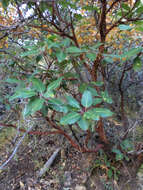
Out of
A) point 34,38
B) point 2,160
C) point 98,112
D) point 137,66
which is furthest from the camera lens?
point 2,160

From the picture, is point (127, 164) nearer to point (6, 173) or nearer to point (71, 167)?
point (71, 167)

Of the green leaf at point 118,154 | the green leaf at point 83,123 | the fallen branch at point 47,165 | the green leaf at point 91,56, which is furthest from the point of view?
the fallen branch at point 47,165

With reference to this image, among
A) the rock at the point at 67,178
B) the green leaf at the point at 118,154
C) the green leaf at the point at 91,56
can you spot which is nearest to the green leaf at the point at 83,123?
A: the green leaf at the point at 91,56

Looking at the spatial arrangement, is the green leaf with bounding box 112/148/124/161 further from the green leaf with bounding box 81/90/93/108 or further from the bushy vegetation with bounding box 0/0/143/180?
the green leaf with bounding box 81/90/93/108

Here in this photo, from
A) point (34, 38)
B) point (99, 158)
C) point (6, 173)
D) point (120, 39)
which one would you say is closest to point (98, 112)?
point (99, 158)

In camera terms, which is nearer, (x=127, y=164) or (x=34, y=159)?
(x=127, y=164)

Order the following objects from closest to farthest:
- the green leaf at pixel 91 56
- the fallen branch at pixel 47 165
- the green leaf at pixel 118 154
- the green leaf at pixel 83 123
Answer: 1. the green leaf at pixel 83 123
2. the green leaf at pixel 91 56
3. the green leaf at pixel 118 154
4. the fallen branch at pixel 47 165

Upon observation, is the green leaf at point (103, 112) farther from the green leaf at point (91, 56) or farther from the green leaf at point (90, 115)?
the green leaf at point (91, 56)

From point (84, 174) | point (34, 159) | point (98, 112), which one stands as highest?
point (98, 112)

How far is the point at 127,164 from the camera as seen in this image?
126 cm

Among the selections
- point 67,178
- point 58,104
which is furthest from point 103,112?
point 67,178

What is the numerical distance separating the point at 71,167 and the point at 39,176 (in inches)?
11.9

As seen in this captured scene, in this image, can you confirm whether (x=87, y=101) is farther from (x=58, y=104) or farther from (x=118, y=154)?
(x=118, y=154)

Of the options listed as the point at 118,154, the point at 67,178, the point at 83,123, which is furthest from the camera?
the point at 67,178
